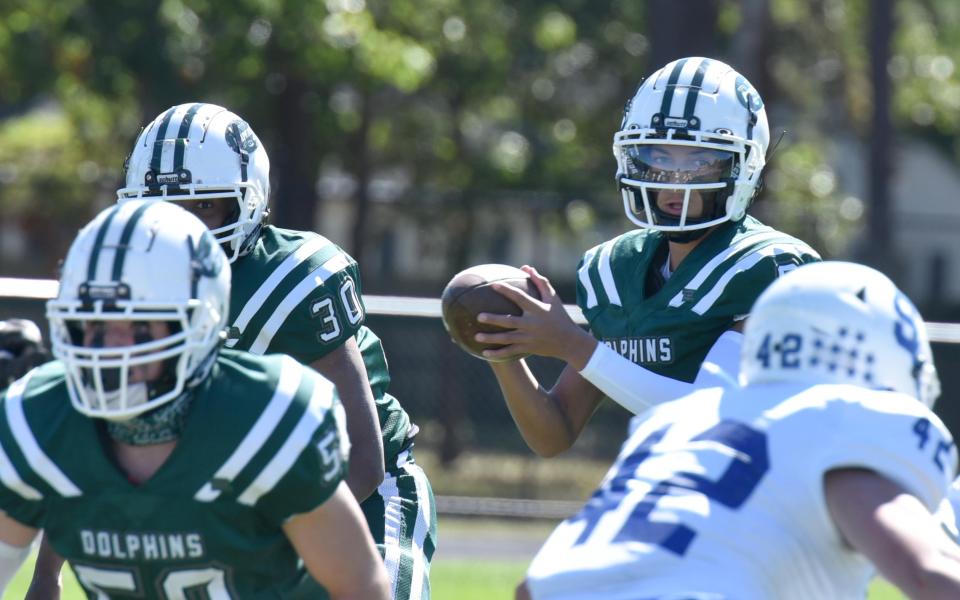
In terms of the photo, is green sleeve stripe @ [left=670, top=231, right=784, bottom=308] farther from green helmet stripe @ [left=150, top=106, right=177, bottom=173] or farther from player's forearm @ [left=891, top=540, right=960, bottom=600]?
player's forearm @ [left=891, top=540, right=960, bottom=600]

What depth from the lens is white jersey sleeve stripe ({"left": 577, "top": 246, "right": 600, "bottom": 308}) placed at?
13.4 ft

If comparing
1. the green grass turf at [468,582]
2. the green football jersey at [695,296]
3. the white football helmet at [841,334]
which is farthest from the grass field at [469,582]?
the white football helmet at [841,334]

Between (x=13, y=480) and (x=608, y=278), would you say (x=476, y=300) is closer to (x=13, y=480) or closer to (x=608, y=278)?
(x=608, y=278)

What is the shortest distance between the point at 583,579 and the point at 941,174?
27.0m

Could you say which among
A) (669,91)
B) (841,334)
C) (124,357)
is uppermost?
(669,91)

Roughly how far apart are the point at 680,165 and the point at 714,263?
0.27m

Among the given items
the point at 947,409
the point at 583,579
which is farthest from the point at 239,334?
the point at 947,409

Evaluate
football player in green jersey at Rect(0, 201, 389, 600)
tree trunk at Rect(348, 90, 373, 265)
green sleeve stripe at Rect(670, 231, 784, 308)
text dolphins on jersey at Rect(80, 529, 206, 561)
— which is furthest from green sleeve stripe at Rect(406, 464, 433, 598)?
tree trunk at Rect(348, 90, 373, 265)

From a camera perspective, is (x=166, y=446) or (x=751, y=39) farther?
(x=751, y=39)

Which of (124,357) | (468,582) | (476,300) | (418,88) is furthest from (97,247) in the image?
(418,88)

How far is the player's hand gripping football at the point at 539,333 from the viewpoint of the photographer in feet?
11.9

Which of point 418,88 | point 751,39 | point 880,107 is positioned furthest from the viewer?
point 880,107

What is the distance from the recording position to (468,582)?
8664 millimetres

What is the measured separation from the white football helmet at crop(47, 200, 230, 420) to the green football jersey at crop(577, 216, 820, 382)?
1.40 metres
